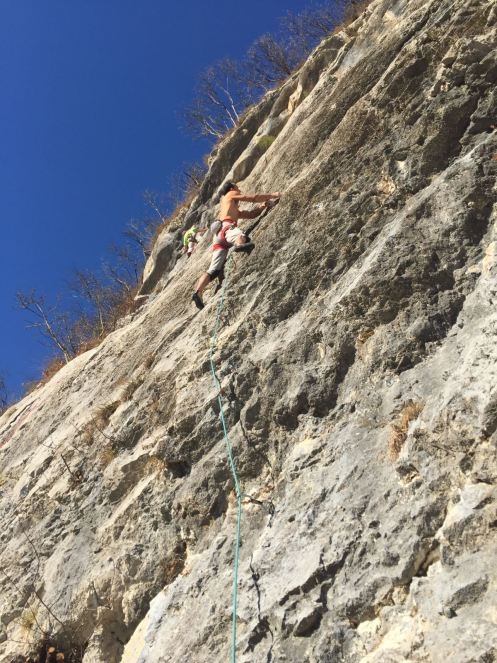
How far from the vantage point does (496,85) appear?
588 centimetres

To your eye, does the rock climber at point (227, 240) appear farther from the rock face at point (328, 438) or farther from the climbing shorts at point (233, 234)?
the rock face at point (328, 438)

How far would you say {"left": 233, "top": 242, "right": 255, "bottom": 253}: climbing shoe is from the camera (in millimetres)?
7484

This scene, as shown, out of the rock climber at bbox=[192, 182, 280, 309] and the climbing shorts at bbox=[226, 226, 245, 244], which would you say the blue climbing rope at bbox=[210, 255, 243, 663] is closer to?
the rock climber at bbox=[192, 182, 280, 309]

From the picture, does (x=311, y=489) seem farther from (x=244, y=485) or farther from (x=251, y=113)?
(x=251, y=113)

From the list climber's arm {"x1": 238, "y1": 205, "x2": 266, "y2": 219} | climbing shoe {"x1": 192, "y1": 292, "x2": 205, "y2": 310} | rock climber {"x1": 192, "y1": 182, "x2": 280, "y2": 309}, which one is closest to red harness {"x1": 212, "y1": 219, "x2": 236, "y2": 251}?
rock climber {"x1": 192, "y1": 182, "x2": 280, "y2": 309}

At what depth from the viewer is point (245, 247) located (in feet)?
24.8

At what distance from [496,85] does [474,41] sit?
665 mm

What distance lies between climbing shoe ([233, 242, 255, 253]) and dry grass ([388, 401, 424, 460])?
374cm

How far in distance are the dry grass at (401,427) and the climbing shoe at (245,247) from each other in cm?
374

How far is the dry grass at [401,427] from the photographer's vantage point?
4066mm

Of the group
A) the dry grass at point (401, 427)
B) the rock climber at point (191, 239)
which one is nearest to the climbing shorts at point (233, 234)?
the dry grass at point (401, 427)

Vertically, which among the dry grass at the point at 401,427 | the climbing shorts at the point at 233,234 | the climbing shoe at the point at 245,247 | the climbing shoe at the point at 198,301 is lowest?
the dry grass at the point at 401,427

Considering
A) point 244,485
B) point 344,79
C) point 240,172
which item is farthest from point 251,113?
point 244,485

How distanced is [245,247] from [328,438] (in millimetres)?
3518
